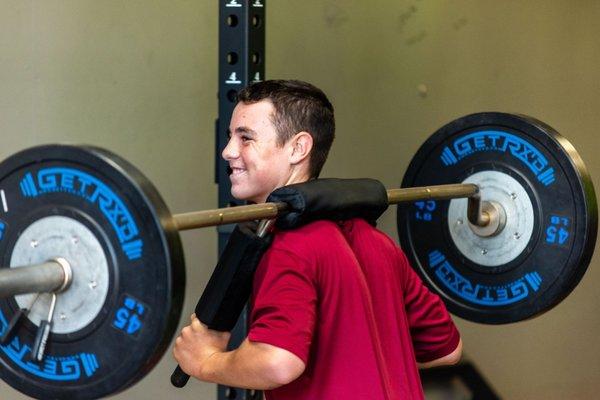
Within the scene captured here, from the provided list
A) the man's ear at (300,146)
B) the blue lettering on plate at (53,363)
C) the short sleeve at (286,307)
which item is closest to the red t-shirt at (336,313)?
the short sleeve at (286,307)

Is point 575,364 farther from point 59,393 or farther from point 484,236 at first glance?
point 59,393

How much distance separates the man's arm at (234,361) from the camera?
1.50 metres

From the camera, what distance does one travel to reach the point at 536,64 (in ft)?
10.2

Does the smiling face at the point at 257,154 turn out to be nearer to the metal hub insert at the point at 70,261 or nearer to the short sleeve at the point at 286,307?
the short sleeve at the point at 286,307

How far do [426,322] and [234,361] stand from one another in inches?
17.1

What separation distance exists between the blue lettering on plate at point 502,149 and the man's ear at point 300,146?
461mm

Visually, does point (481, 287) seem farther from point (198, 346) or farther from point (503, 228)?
point (198, 346)

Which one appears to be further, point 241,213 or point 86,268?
point 241,213

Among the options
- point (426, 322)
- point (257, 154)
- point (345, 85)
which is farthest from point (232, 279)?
point (345, 85)

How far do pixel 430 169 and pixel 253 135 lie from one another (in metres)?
0.54

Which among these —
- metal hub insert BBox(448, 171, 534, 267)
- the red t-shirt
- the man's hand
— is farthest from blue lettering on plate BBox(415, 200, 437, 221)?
the man's hand

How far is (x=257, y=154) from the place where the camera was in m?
1.73

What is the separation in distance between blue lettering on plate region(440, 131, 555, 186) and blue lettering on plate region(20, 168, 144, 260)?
3.10 ft

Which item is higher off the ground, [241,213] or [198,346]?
[241,213]
